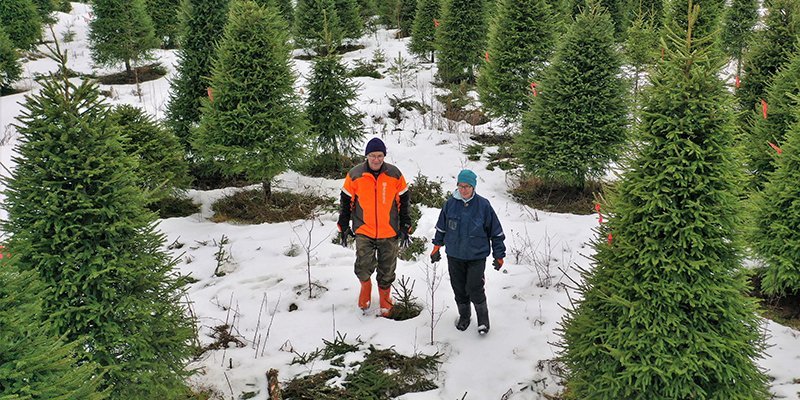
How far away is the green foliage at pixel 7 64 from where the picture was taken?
16.3m

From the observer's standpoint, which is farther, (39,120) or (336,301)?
(336,301)

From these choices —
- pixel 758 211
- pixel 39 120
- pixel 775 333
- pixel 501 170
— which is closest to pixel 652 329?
pixel 775 333

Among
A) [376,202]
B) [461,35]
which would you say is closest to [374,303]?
[376,202]

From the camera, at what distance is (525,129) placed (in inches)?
374

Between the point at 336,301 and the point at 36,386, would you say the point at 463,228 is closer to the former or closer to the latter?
the point at 336,301

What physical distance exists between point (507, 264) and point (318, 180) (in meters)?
4.95

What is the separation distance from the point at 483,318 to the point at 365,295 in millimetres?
1453

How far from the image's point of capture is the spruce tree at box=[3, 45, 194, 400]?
362cm

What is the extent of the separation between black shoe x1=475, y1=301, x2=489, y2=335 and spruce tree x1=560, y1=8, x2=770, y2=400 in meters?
1.75

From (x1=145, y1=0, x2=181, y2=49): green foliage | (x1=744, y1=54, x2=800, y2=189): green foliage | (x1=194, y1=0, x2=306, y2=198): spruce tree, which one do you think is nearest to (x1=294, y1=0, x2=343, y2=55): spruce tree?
(x1=145, y1=0, x2=181, y2=49): green foliage

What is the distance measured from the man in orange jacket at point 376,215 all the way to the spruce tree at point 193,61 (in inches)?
225

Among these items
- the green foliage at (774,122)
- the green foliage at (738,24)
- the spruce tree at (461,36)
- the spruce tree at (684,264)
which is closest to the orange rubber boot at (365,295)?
the spruce tree at (684,264)

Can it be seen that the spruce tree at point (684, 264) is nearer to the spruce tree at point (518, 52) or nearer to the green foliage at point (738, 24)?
the spruce tree at point (518, 52)

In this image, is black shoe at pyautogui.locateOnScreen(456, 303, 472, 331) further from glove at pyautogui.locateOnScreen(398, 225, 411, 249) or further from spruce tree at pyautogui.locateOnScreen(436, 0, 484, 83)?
spruce tree at pyautogui.locateOnScreen(436, 0, 484, 83)
